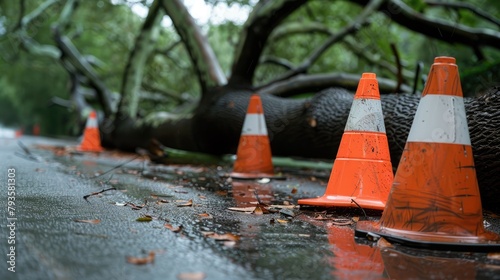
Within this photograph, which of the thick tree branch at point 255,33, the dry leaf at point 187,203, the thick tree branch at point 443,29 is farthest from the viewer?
the thick tree branch at point 443,29

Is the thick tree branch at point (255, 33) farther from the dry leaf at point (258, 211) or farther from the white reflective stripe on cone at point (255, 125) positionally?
the dry leaf at point (258, 211)

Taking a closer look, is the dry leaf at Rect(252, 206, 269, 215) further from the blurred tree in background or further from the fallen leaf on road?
the blurred tree in background

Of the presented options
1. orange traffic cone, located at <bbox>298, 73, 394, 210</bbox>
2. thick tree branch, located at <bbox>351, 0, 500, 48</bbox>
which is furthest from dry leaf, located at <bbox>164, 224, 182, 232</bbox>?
thick tree branch, located at <bbox>351, 0, 500, 48</bbox>

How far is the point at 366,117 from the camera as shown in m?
4.59

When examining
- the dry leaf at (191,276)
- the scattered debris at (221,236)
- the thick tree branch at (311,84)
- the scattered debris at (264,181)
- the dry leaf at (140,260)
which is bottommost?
the scattered debris at (264,181)

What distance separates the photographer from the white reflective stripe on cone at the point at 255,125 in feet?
23.6

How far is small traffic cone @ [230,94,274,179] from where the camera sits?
7.15 metres

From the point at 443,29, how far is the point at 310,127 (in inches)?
155

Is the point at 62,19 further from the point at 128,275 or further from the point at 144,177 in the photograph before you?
the point at 128,275

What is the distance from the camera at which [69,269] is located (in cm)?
231

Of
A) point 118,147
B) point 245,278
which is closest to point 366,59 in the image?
point 118,147

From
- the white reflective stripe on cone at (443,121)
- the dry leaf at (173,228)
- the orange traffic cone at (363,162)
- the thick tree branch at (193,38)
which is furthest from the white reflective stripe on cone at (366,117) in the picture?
the thick tree branch at (193,38)

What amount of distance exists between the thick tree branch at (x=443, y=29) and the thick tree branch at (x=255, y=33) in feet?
6.36

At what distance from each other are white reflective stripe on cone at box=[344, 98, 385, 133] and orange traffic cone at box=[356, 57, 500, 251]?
1.07 meters
